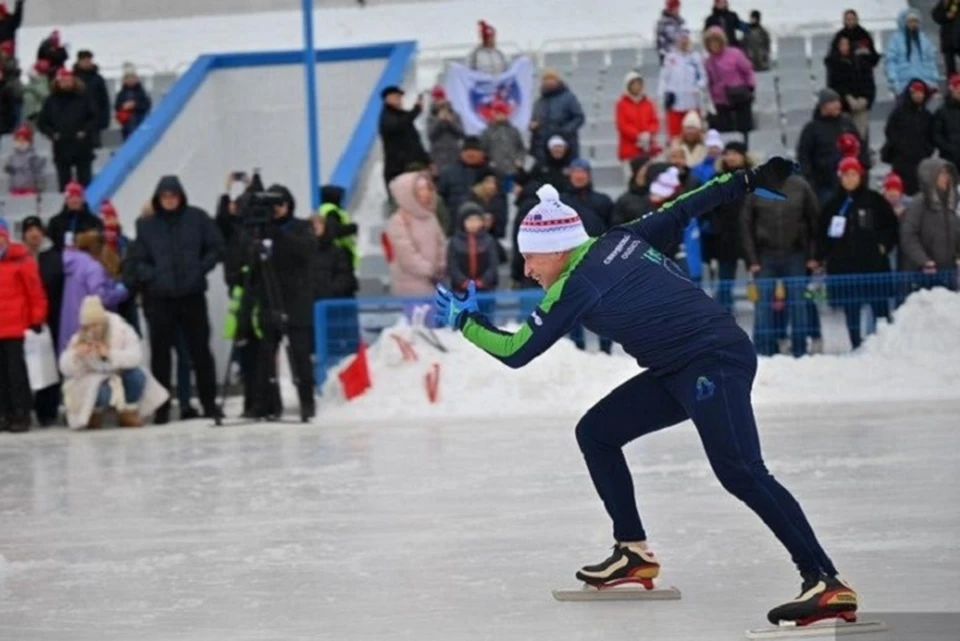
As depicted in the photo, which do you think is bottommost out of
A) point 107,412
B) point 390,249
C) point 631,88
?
point 107,412

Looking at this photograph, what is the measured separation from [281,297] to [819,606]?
970cm

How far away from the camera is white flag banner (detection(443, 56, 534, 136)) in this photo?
2175 cm

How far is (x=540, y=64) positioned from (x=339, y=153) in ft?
9.61

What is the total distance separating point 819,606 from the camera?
7.08 metres

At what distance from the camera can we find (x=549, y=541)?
942cm

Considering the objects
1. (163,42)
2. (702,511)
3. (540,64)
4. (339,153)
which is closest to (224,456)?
(702,511)

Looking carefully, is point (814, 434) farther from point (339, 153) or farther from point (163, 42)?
point (163, 42)

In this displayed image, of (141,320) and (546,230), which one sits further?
(141,320)

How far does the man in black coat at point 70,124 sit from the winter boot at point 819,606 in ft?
53.0

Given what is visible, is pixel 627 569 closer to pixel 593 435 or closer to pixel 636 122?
pixel 593 435

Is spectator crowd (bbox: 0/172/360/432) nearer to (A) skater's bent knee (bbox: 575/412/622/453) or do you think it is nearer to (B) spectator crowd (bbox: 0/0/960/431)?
(B) spectator crowd (bbox: 0/0/960/431)

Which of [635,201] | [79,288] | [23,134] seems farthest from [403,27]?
[79,288]

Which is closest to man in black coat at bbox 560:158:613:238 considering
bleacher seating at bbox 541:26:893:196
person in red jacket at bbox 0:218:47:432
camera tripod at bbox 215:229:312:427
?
camera tripod at bbox 215:229:312:427

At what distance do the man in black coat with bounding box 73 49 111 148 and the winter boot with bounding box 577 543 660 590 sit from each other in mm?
15462
